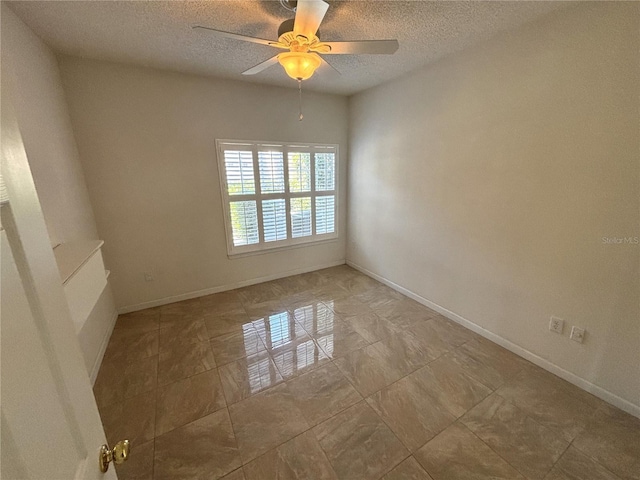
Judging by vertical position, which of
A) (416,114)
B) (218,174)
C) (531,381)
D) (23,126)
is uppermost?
(416,114)

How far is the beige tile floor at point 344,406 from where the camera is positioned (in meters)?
1.41

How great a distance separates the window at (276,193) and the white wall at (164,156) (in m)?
0.13

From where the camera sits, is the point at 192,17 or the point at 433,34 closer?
the point at 192,17

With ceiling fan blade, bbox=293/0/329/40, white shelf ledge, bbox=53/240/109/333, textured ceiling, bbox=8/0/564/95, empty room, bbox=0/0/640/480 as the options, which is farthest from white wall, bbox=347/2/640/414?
white shelf ledge, bbox=53/240/109/333

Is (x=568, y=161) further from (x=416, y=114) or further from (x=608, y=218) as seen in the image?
(x=416, y=114)

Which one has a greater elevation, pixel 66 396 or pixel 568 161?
pixel 568 161

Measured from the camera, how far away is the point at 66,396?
58 centimetres

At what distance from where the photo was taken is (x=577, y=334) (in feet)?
6.13

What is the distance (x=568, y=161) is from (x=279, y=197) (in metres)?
2.78

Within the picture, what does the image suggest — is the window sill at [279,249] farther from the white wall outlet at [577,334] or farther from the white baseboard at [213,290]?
the white wall outlet at [577,334]

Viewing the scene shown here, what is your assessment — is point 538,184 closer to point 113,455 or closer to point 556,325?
point 556,325

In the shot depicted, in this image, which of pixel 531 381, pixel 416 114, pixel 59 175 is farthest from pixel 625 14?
pixel 59 175

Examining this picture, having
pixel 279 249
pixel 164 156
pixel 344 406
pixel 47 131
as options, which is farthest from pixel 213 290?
pixel 344 406

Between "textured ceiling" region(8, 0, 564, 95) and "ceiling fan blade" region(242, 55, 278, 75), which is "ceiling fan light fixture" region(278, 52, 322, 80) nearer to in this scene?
"ceiling fan blade" region(242, 55, 278, 75)
